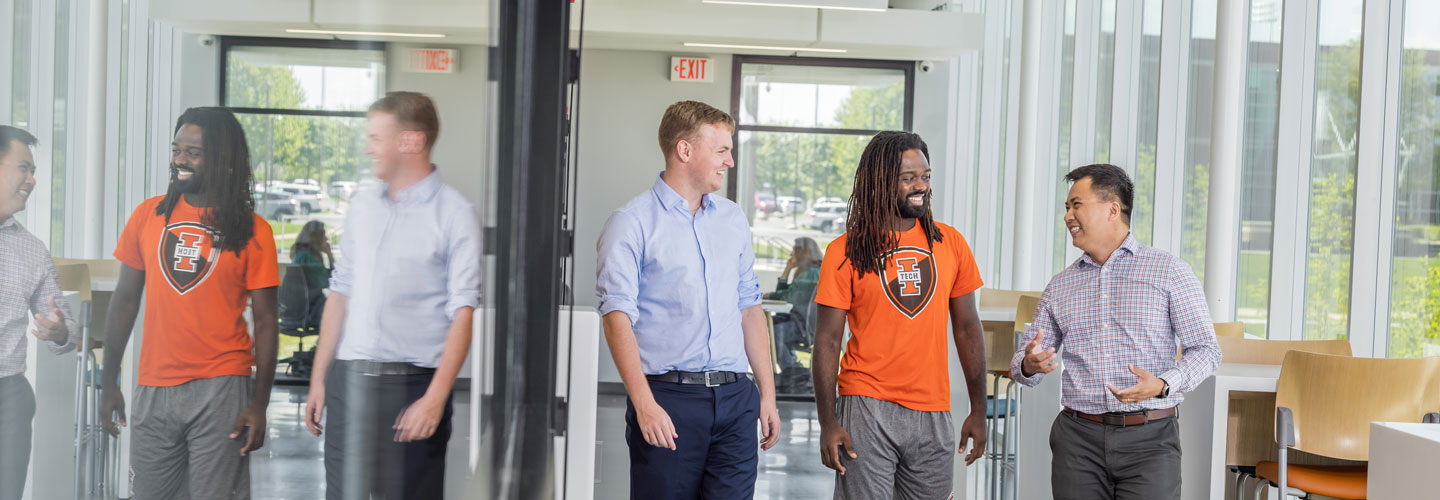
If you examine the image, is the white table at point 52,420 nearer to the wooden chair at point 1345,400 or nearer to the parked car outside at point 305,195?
the parked car outside at point 305,195

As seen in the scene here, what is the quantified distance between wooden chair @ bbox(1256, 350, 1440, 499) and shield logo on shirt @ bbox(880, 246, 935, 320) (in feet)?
4.33

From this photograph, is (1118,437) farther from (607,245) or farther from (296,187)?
(296,187)

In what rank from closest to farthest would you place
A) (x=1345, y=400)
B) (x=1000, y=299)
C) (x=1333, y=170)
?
(x=1345, y=400) < (x=1333, y=170) < (x=1000, y=299)

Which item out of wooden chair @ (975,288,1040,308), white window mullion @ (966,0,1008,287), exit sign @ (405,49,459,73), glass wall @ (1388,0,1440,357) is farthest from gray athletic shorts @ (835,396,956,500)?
white window mullion @ (966,0,1008,287)

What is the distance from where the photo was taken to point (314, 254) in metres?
0.69

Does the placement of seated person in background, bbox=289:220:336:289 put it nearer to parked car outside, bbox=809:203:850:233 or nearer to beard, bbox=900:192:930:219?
beard, bbox=900:192:930:219

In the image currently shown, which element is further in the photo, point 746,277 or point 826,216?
point 826,216

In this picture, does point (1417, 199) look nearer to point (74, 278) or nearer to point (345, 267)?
point (345, 267)

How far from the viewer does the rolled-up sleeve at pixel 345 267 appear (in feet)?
2.40

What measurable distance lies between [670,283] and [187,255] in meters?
2.18

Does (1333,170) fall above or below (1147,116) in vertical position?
below

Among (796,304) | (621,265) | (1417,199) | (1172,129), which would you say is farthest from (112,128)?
(796,304)

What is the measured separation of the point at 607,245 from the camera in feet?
8.79

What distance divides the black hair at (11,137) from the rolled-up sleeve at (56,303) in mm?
52
